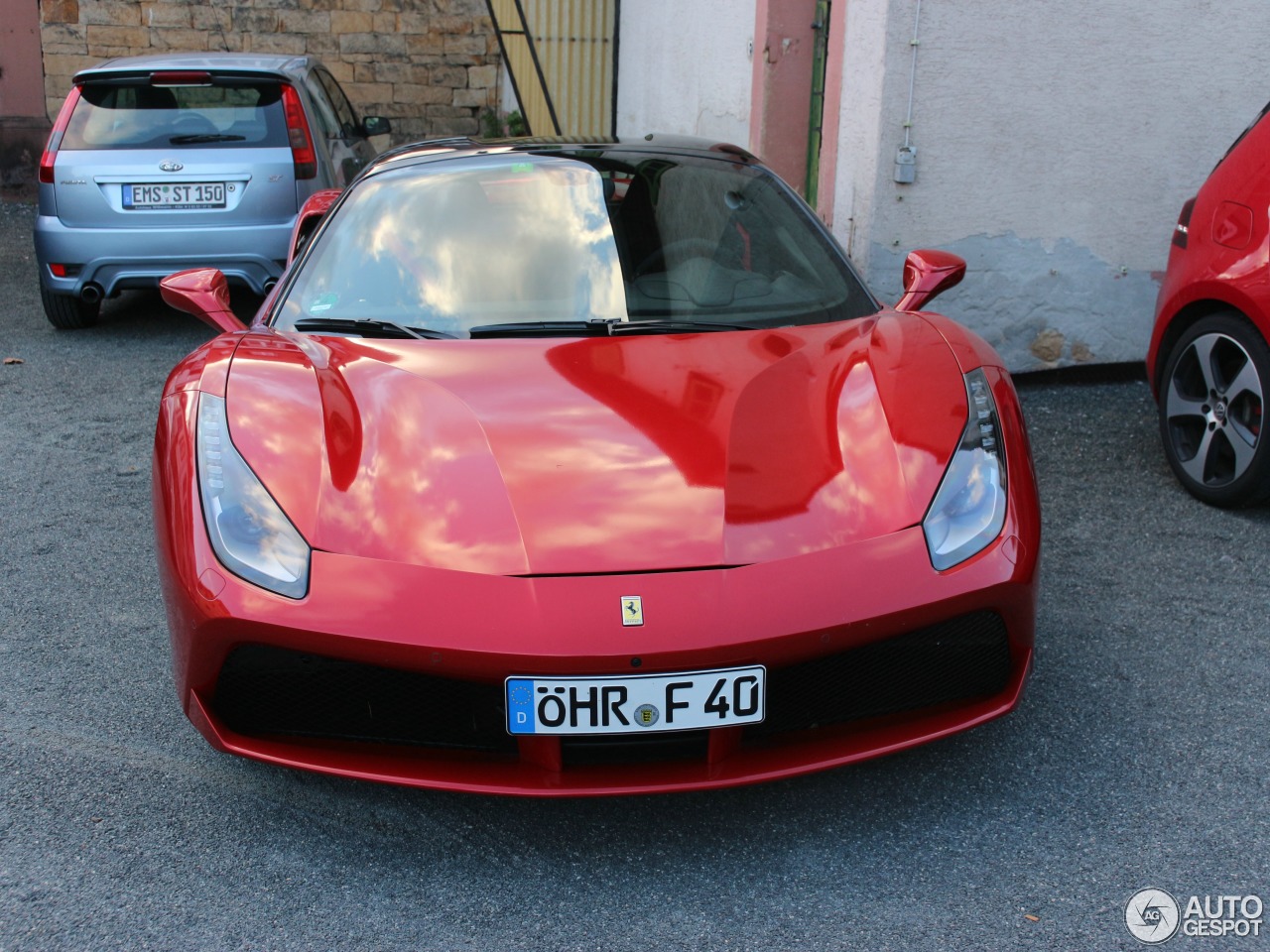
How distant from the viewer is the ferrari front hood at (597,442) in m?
2.31

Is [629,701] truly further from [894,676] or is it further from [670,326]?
[670,326]

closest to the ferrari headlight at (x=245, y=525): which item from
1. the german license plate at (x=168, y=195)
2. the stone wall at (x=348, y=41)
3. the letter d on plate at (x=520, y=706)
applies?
the letter d on plate at (x=520, y=706)

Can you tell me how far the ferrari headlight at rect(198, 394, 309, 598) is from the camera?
2277 mm

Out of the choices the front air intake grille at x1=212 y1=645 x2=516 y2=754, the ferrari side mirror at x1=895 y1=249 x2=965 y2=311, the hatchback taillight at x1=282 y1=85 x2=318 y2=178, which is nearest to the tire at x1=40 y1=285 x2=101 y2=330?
the hatchback taillight at x1=282 y1=85 x2=318 y2=178

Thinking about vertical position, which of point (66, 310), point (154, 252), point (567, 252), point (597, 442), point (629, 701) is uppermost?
point (567, 252)

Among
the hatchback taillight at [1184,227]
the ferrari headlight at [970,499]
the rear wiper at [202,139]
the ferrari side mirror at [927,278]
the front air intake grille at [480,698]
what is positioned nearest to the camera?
the front air intake grille at [480,698]

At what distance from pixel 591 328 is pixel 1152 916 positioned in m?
1.77

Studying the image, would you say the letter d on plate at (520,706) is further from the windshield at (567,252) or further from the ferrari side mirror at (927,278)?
the ferrari side mirror at (927,278)

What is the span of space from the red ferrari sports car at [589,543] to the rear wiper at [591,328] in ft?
0.04

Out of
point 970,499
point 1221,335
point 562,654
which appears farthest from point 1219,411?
point 562,654

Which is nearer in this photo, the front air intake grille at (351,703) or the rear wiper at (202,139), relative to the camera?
the front air intake grille at (351,703)

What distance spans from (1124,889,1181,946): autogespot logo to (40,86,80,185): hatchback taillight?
20.7 ft

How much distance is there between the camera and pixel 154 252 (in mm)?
6414

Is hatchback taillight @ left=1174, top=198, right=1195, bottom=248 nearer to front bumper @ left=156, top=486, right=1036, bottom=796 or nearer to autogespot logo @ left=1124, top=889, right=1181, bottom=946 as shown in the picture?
front bumper @ left=156, top=486, right=1036, bottom=796
